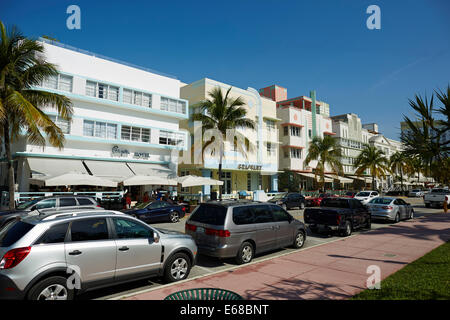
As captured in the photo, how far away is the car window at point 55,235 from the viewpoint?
4.95 meters

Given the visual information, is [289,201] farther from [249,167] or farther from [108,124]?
[108,124]

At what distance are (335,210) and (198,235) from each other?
6972mm

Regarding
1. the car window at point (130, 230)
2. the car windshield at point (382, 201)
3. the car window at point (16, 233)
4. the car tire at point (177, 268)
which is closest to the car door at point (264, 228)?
the car tire at point (177, 268)

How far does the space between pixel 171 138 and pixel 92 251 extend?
22864 mm

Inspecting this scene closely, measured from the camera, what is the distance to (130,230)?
6.15 meters

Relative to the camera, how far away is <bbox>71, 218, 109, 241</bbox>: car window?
5.36 metres

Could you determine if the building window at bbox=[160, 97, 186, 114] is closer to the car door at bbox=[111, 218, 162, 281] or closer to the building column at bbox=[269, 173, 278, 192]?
the building column at bbox=[269, 173, 278, 192]

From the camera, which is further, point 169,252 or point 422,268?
point 422,268

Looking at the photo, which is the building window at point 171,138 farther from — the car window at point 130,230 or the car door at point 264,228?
the car window at point 130,230

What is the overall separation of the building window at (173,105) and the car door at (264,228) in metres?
20.4

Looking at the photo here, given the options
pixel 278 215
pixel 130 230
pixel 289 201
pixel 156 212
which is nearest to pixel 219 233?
pixel 130 230

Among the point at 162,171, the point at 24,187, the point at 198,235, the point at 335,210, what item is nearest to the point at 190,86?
the point at 162,171
